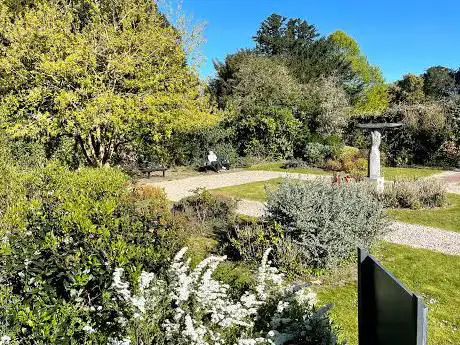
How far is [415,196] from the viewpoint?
1031 cm

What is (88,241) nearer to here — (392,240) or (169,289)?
(169,289)

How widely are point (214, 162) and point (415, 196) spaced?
32.0 feet

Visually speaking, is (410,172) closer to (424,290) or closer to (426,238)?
(426,238)

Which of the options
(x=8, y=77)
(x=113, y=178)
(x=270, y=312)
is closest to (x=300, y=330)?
(x=270, y=312)

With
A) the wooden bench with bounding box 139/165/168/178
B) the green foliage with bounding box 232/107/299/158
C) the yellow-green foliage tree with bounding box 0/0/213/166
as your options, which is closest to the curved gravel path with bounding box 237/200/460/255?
the yellow-green foliage tree with bounding box 0/0/213/166

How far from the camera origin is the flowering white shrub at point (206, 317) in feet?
8.87

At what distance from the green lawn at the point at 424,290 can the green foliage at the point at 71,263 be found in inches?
85.5

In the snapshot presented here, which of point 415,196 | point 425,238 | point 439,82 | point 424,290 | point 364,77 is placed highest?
point 364,77

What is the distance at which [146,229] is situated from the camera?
432 cm

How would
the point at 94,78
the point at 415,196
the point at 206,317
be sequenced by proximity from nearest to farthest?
the point at 206,317 < the point at 94,78 < the point at 415,196

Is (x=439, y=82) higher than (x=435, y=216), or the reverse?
(x=439, y=82)

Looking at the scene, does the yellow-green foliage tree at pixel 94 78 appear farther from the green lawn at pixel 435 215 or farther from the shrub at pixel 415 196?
the shrub at pixel 415 196

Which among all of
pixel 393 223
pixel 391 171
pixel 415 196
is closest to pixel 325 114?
pixel 391 171

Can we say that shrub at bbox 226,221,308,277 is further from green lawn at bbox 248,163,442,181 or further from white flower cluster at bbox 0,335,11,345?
green lawn at bbox 248,163,442,181
